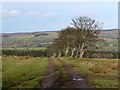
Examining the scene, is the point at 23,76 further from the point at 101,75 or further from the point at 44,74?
the point at 101,75

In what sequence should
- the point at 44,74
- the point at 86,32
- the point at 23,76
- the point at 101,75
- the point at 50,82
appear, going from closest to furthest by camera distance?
1. the point at 50,82
2. the point at 23,76
3. the point at 101,75
4. the point at 44,74
5. the point at 86,32

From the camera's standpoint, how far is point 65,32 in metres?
109

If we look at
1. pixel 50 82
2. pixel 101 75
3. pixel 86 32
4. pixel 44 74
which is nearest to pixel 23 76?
pixel 44 74

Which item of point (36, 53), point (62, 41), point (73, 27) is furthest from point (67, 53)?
point (36, 53)

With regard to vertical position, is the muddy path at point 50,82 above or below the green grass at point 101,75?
above

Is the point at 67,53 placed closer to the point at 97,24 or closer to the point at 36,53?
the point at 97,24

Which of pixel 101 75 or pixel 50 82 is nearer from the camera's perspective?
pixel 50 82

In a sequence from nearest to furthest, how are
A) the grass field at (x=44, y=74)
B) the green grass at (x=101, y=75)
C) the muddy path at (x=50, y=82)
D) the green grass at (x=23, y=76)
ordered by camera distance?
the muddy path at (x=50, y=82) → the green grass at (x=101, y=75) → the grass field at (x=44, y=74) → the green grass at (x=23, y=76)

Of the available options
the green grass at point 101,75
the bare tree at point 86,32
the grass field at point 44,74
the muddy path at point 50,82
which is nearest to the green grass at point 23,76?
the grass field at point 44,74

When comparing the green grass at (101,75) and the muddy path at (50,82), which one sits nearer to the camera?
Result: the muddy path at (50,82)

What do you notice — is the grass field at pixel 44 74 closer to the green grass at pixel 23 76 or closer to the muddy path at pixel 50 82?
the green grass at pixel 23 76

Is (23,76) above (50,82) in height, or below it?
below

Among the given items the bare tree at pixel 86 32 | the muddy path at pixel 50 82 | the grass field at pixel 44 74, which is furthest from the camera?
the bare tree at pixel 86 32

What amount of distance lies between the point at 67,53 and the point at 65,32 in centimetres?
1612
